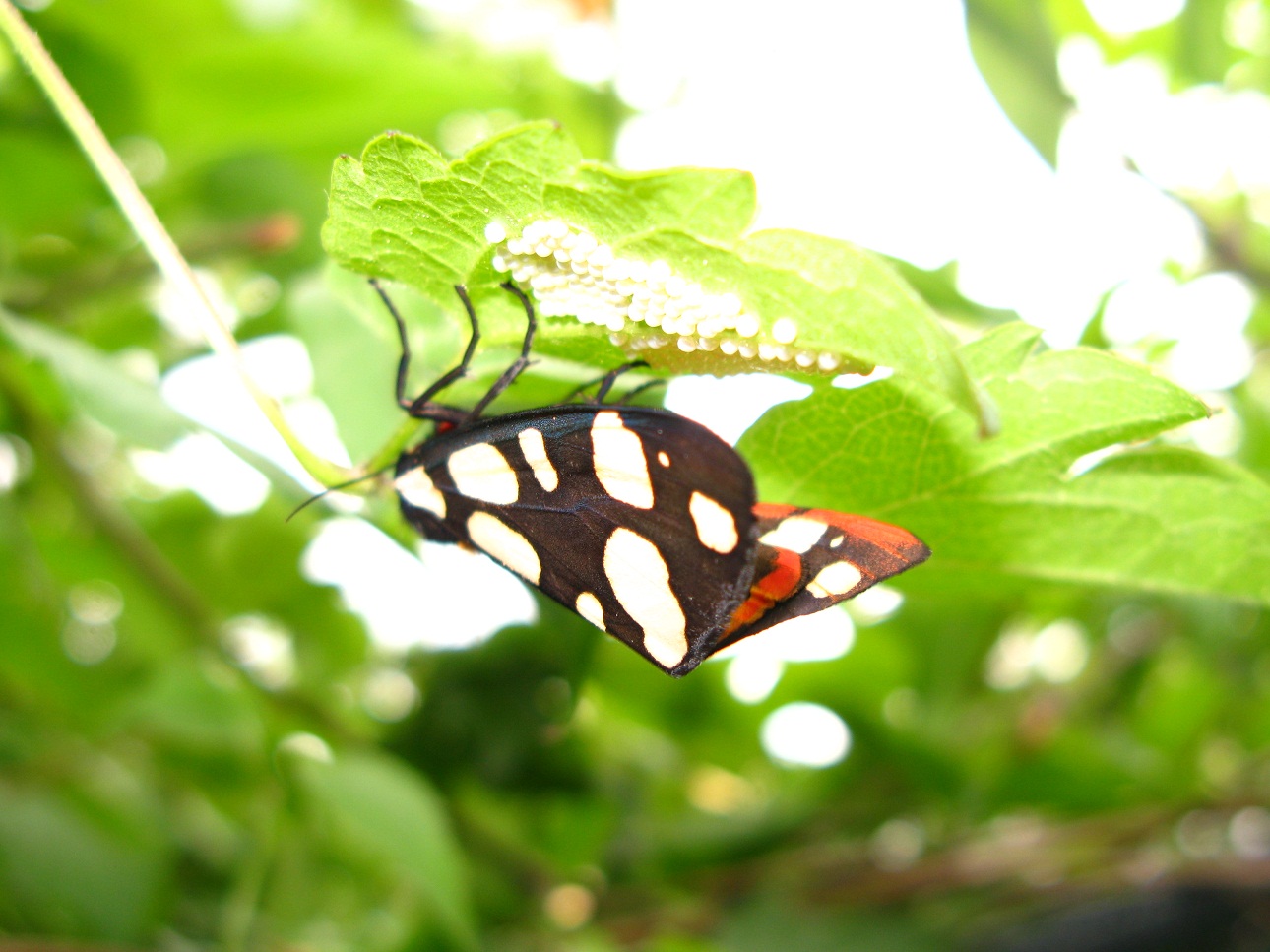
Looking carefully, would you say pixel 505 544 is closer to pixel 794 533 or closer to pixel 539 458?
pixel 539 458

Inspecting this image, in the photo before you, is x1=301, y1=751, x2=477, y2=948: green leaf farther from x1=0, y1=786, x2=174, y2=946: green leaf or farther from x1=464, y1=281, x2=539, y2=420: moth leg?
x1=464, y1=281, x2=539, y2=420: moth leg

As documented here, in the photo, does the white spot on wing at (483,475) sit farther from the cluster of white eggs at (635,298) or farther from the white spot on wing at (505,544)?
the cluster of white eggs at (635,298)

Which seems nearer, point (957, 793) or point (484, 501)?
point (484, 501)

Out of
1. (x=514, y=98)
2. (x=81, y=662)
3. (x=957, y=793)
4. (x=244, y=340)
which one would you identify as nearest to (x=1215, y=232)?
(x=957, y=793)

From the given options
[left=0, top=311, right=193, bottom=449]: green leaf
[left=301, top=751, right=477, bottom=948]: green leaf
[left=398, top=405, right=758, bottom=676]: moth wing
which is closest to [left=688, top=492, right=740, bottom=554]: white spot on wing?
[left=398, top=405, right=758, bottom=676]: moth wing

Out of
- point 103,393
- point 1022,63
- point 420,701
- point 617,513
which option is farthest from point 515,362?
point 420,701

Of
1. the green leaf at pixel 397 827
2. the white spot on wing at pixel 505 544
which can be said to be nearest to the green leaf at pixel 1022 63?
the white spot on wing at pixel 505 544

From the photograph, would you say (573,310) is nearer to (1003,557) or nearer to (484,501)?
(484,501)
